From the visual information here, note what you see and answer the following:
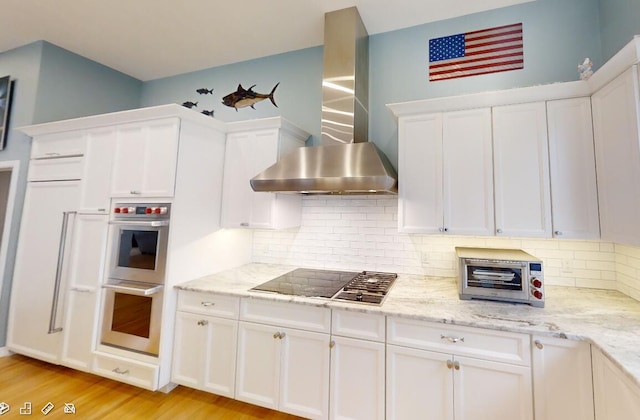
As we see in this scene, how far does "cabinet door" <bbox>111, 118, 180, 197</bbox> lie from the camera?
2330 mm

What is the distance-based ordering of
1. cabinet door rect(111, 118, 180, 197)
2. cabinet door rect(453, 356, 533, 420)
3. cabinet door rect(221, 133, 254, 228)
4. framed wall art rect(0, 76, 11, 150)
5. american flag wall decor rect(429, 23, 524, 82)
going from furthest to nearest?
1. framed wall art rect(0, 76, 11, 150)
2. cabinet door rect(221, 133, 254, 228)
3. american flag wall decor rect(429, 23, 524, 82)
4. cabinet door rect(111, 118, 180, 197)
5. cabinet door rect(453, 356, 533, 420)

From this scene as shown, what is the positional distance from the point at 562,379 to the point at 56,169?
440 centimetres

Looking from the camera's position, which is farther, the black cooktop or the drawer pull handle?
Answer: the black cooktop

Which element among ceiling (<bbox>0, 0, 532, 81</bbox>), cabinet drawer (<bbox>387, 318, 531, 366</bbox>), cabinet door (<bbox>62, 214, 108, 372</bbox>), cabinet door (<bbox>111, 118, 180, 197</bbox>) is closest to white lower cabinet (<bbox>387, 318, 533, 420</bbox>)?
cabinet drawer (<bbox>387, 318, 531, 366</bbox>)

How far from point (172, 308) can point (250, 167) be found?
55.4 inches

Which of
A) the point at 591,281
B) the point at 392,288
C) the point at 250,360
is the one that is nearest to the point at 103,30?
the point at 250,360

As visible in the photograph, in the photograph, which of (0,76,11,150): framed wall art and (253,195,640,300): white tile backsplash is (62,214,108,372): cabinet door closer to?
(253,195,640,300): white tile backsplash

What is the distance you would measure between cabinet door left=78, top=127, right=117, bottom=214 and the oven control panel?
0.15m

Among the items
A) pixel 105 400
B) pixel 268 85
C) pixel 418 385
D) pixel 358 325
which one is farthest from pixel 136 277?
pixel 268 85

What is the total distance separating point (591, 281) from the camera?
2.15 metres

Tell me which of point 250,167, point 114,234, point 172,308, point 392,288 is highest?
point 250,167

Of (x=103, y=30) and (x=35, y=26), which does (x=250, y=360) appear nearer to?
(x=103, y=30)

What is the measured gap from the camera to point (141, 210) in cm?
238

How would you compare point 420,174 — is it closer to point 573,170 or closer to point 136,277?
point 573,170
